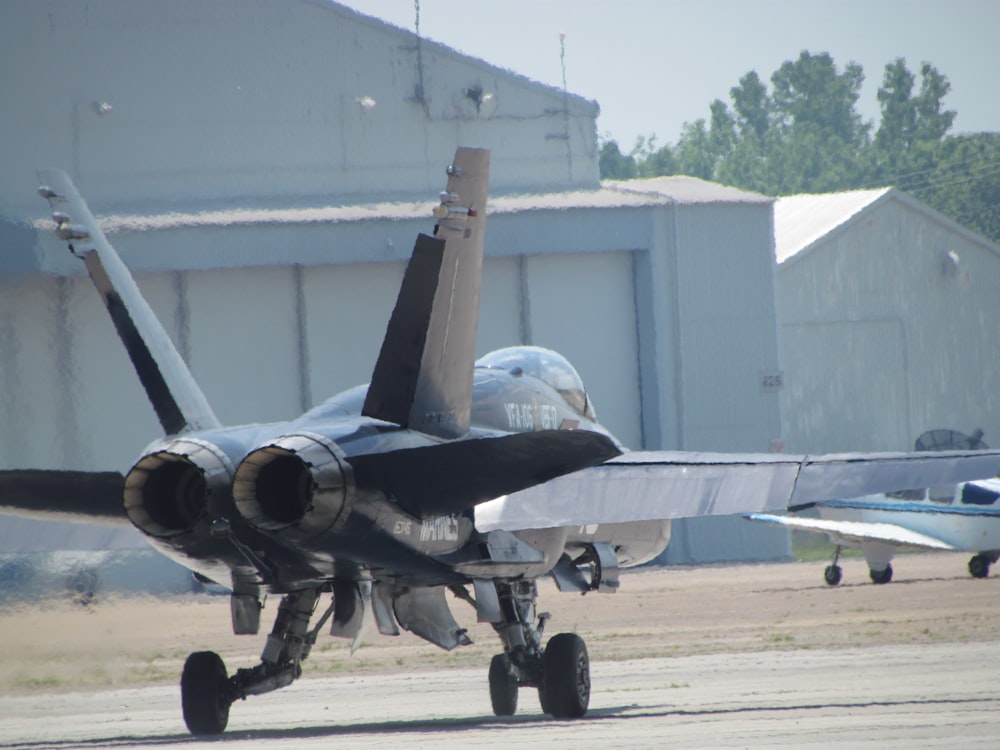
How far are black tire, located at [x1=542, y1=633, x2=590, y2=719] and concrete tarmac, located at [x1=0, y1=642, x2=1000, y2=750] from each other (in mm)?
190

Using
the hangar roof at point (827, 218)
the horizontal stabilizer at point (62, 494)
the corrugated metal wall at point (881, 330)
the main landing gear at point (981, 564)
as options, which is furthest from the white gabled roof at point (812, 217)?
the horizontal stabilizer at point (62, 494)

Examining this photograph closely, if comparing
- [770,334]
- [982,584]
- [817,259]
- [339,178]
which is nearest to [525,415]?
[982,584]

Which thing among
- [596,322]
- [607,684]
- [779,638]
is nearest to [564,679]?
[607,684]

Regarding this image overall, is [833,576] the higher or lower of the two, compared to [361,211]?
lower

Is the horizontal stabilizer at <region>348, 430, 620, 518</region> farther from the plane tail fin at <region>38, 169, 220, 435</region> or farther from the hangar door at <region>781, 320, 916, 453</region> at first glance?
the hangar door at <region>781, 320, 916, 453</region>

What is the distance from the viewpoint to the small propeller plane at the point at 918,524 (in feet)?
112

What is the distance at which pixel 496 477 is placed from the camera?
1226 centimetres

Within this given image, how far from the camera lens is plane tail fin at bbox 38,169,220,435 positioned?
14.4 metres

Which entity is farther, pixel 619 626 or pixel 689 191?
pixel 689 191

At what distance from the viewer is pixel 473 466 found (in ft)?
40.1

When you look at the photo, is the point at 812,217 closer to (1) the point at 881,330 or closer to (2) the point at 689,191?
(1) the point at 881,330

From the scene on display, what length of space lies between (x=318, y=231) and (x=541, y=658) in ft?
91.8

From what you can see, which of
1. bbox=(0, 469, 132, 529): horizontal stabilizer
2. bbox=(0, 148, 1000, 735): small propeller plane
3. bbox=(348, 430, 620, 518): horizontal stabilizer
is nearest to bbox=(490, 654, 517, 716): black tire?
bbox=(0, 148, 1000, 735): small propeller plane

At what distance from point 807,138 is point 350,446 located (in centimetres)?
11867
